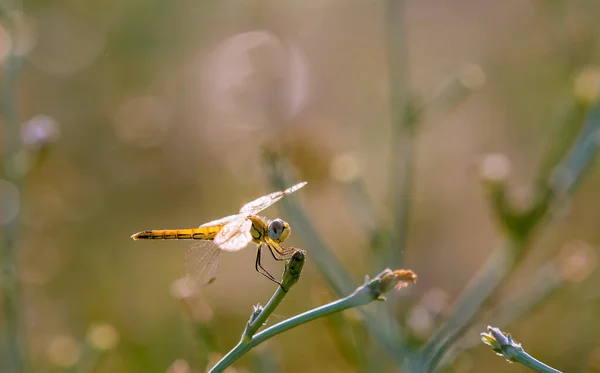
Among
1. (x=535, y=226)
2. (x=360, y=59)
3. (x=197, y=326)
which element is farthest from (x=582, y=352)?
(x=360, y=59)

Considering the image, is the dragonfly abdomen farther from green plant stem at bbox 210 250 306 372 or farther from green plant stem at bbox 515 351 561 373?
green plant stem at bbox 515 351 561 373

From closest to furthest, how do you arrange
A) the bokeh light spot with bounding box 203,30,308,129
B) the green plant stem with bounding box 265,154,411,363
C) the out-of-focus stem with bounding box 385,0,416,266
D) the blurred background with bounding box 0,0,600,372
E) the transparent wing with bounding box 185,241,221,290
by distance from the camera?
the transparent wing with bounding box 185,241,221,290 < the green plant stem with bounding box 265,154,411,363 < the out-of-focus stem with bounding box 385,0,416,266 < the blurred background with bounding box 0,0,600,372 < the bokeh light spot with bounding box 203,30,308,129

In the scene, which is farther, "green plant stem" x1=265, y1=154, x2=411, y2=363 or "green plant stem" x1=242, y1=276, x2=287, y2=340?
"green plant stem" x1=265, y1=154, x2=411, y2=363

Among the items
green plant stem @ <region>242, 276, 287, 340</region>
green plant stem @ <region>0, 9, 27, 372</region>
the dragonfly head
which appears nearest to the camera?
green plant stem @ <region>242, 276, 287, 340</region>

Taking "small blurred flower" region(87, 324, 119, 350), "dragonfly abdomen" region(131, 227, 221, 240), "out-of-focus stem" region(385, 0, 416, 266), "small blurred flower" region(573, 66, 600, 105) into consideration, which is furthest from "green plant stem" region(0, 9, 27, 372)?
"small blurred flower" region(573, 66, 600, 105)

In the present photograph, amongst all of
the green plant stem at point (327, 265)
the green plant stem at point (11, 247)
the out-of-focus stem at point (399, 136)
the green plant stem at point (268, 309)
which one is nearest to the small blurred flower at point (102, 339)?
the green plant stem at point (11, 247)

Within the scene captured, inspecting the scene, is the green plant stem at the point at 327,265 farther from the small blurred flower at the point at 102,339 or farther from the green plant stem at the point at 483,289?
the small blurred flower at the point at 102,339

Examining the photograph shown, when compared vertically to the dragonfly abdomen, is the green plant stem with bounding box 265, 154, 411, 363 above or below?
below
